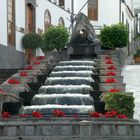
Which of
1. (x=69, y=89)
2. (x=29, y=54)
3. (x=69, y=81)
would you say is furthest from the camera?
(x=29, y=54)

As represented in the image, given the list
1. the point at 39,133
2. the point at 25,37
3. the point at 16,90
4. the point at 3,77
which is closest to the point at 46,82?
the point at 16,90

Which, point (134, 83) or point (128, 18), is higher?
point (128, 18)

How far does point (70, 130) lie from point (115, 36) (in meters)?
14.4

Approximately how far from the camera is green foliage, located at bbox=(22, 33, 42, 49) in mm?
28125

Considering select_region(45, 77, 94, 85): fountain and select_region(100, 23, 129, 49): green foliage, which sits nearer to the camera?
select_region(45, 77, 94, 85): fountain

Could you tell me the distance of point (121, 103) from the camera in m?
15.0

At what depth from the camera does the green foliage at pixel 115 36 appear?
2630 cm

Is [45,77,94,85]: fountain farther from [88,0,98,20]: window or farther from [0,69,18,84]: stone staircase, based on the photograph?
[88,0,98,20]: window

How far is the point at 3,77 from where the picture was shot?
21.6 metres

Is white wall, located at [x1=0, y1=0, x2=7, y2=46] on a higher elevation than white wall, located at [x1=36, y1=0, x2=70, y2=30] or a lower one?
lower

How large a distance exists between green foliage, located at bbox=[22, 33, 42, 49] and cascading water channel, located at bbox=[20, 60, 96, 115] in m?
7.05

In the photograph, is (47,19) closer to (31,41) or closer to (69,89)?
(31,41)

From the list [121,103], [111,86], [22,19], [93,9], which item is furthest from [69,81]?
[93,9]

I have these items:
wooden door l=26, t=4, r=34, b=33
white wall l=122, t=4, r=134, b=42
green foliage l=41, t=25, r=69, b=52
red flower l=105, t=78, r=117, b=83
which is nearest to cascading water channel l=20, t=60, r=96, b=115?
red flower l=105, t=78, r=117, b=83
